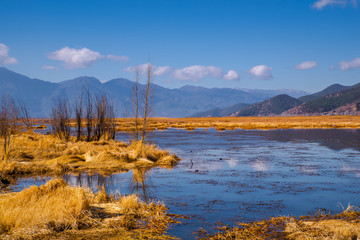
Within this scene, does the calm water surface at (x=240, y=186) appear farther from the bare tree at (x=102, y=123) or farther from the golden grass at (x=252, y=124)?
the golden grass at (x=252, y=124)

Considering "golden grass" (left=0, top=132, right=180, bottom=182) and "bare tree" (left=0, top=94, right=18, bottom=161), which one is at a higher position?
"bare tree" (left=0, top=94, right=18, bottom=161)

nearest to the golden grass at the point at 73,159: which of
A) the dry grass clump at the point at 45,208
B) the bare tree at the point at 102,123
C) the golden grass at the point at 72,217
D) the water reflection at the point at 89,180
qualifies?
the water reflection at the point at 89,180

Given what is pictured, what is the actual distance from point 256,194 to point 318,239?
5.09 metres

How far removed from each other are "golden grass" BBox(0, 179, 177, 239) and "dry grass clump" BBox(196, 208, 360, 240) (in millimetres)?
1452

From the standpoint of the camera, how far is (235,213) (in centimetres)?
984

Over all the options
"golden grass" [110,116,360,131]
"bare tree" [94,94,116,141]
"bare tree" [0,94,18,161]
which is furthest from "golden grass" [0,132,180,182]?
"golden grass" [110,116,360,131]

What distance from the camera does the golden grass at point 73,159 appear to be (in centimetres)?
1769

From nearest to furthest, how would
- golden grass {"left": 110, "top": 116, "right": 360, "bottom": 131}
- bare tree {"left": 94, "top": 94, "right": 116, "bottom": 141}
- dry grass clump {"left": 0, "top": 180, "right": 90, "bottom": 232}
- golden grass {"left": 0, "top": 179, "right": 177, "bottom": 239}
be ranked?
golden grass {"left": 0, "top": 179, "right": 177, "bottom": 239}
dry grass clump {"left": 0, "top": 180, "right": 90, "bottom": 232}
bare tree {"left": 94, "top": 94, "right": 116, "bottom": 141}
golden grass {"left": 110, "top": 116, "right": 360, "bottom": 131}

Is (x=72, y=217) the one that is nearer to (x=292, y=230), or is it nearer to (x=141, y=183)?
(x=292, y=230)

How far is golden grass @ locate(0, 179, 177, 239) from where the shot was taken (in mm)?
7785

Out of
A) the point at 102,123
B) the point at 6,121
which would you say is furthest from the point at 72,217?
the point at 102,123

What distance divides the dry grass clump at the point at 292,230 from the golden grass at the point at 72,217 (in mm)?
1452

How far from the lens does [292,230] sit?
26.1 ft

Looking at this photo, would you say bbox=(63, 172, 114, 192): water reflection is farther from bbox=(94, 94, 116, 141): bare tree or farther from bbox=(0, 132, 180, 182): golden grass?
bbox=(94, 94, 116, 141): bare tree
